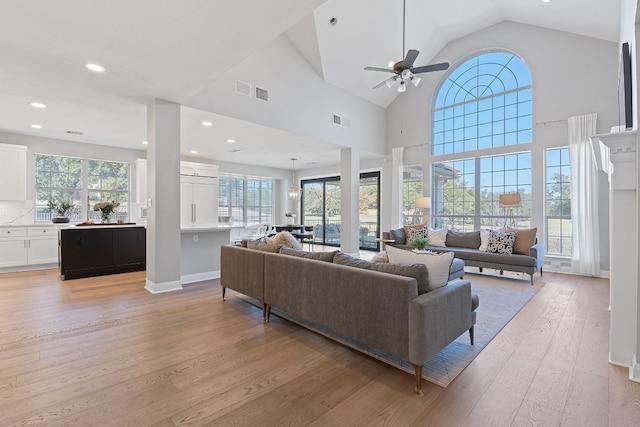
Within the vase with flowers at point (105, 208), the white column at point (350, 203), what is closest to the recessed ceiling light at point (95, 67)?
the vase with flowers at point (105, 208)

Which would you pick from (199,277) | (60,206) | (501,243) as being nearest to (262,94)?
(199,277)

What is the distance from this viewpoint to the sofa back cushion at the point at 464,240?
19.7ft

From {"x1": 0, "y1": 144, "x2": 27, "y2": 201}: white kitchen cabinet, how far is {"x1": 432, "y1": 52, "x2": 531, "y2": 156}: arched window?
29.8ft

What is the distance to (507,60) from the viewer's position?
661 cm

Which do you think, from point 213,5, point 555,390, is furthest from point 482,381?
point 213,5

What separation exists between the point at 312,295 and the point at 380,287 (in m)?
0.74

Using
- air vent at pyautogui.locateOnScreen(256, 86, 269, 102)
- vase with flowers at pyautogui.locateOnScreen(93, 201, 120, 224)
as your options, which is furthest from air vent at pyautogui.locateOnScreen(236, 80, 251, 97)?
vase with flowers at pyautogui.locateOnScreen(93, 201, 120, 224)

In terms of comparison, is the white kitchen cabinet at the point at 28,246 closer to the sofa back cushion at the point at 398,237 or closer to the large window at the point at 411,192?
the sofa back cushion at the point at 398,237

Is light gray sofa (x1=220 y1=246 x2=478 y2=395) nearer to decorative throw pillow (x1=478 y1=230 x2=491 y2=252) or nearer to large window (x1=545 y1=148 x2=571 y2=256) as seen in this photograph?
decorative throw pillow (x1=478 y1=230 x2=491 y2=252)

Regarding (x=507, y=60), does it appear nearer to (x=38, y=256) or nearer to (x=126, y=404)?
(x=126, y=404)

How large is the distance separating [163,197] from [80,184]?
4257 mm

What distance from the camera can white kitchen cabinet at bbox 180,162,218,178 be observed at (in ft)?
26.3

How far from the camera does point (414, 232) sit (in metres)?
6.60

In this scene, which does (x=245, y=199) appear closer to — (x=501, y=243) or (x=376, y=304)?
(x=501, y=243)
